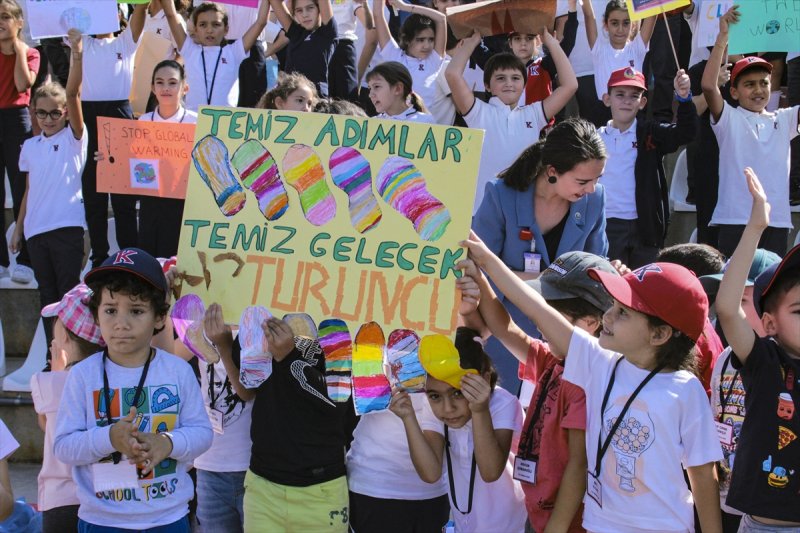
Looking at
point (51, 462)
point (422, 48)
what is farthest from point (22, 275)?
point (51, 462)

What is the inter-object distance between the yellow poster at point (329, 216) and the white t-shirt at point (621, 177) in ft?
10.8

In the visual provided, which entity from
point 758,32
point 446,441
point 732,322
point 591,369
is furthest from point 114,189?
point 758,32

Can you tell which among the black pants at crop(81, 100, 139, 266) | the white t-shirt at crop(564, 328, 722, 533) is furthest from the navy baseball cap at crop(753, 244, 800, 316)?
the black pants at crop(81, 100, 139, 266)

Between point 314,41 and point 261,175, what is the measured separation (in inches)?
175

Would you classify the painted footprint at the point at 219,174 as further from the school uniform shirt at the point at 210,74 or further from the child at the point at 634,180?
the school uniform shirt at the point at 210,74

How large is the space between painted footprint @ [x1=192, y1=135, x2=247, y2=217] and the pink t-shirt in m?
1.26

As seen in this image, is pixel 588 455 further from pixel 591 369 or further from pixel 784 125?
pixel 784 125

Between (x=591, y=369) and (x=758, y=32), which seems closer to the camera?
(x=591, y=369)

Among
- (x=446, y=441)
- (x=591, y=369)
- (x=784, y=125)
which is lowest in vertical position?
(x=446, y=441)

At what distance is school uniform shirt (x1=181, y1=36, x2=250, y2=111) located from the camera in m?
7.52

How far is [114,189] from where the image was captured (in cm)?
520

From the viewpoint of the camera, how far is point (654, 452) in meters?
2.84

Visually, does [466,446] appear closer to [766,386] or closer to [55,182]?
[766,386]

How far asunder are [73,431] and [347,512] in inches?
40.1
